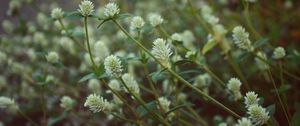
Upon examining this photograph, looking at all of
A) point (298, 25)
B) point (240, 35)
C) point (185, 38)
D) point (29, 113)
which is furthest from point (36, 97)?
point (298, 25)

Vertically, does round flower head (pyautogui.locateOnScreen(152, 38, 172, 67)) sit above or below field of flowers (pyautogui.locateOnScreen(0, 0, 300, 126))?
below

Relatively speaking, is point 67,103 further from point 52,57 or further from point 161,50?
Answer: point 161,50

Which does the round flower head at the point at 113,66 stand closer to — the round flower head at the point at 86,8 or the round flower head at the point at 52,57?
the round flower head at the point at 86,8

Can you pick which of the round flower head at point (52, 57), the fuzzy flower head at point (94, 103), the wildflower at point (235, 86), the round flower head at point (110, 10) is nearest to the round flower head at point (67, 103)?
the round flower head at point (52, 57)

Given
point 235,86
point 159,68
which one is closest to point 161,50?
point 235,86

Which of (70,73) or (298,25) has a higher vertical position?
(298,25)

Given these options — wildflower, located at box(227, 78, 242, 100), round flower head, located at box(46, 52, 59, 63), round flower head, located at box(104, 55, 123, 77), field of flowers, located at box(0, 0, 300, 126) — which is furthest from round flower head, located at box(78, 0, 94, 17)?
wildflower, located at box(227, 78, 242, 100)

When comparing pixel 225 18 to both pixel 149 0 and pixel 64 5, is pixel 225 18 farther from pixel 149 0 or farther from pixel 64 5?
pixel 64 5

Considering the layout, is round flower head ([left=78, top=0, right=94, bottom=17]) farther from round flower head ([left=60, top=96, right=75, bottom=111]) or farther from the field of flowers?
round flower head ([left=60, top=96, right=75, bottom=111])
